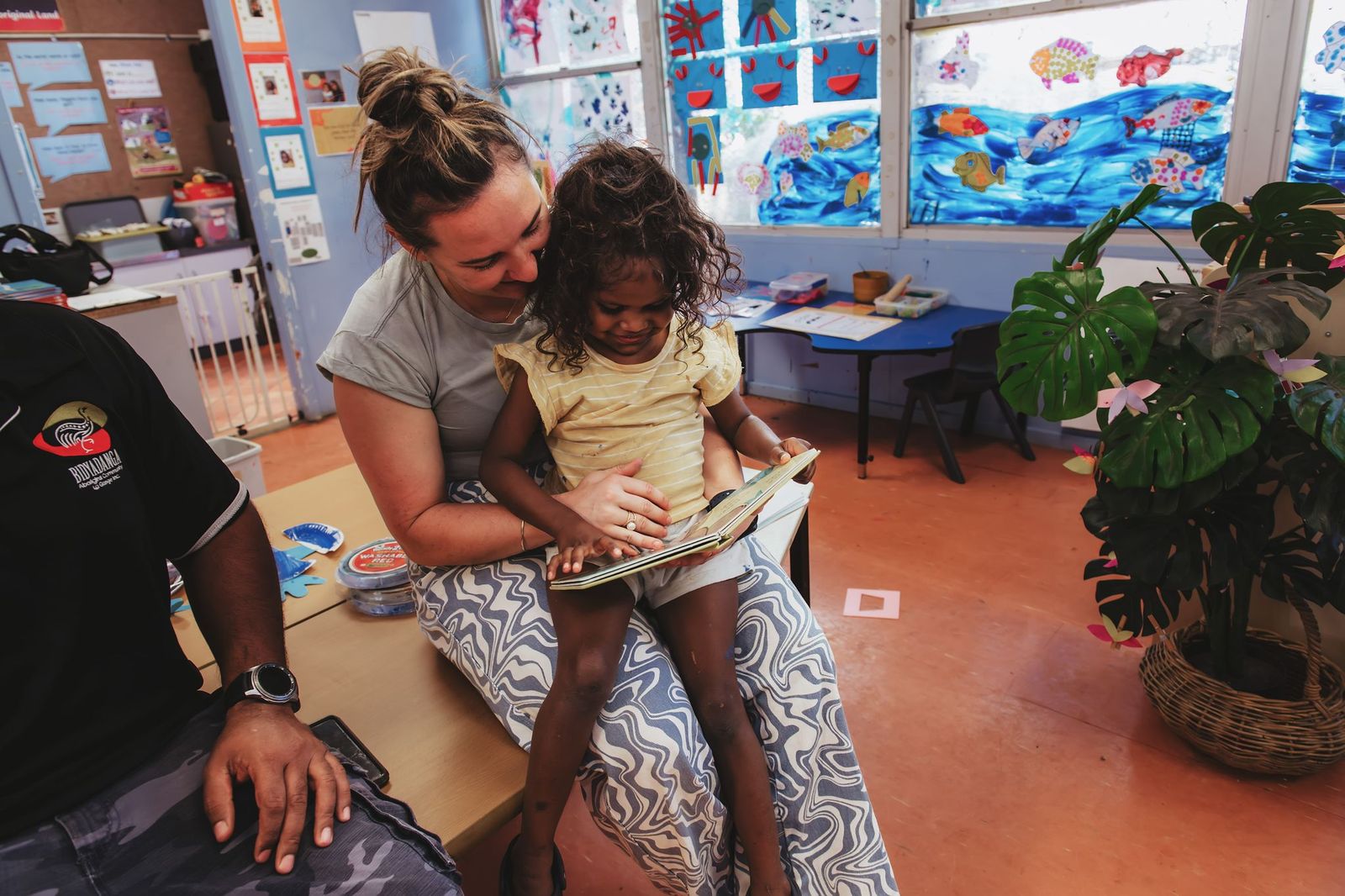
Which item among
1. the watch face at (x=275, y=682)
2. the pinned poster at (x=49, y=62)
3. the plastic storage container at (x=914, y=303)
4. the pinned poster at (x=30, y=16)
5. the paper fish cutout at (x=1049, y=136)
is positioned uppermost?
the pinned poster at (x=30, y=16)

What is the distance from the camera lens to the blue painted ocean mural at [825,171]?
12.6 feet

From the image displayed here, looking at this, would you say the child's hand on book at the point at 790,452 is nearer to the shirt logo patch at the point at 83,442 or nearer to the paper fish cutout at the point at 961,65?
the shirt logo patch at the point at 83,442

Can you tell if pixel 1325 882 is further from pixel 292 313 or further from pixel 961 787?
pixel 292 313

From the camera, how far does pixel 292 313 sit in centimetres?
461

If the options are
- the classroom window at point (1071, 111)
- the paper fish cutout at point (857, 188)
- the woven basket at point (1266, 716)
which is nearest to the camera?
the woven basket at point (1266, 716)

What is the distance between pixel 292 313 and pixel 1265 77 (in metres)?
4.37

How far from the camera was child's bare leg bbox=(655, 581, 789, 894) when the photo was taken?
1254 mm

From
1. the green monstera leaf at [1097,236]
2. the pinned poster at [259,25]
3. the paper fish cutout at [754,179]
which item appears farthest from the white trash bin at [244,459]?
the paper fish cutout at [754,179]

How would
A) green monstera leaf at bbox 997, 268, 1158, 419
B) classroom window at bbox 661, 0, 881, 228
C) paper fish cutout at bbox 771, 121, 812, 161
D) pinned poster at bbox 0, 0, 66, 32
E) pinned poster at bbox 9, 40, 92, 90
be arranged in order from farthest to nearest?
pinned poster at bbox 9, 40, 92, 90, pinned poster at bbox 0, 0, 66, 32, paper fish cutout at bbox 771, 121, 812, 161, classroom window at bbox 661, 0, 881, 228, green monstera leaf at bbox 997, 268, 1158, 419

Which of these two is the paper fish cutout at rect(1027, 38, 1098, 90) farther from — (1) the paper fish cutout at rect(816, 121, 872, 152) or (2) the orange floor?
(2) the orange floor

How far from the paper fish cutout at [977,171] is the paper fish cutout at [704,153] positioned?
4.12 ft

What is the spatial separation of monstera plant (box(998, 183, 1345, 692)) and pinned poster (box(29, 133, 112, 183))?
6376mm

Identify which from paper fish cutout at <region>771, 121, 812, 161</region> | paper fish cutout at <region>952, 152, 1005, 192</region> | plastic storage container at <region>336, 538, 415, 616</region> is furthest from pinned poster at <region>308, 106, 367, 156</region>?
plastic storage container at <region>336, 538, 415, 616</region>

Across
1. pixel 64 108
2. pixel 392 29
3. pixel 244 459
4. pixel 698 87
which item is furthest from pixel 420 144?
pixel 64 108
